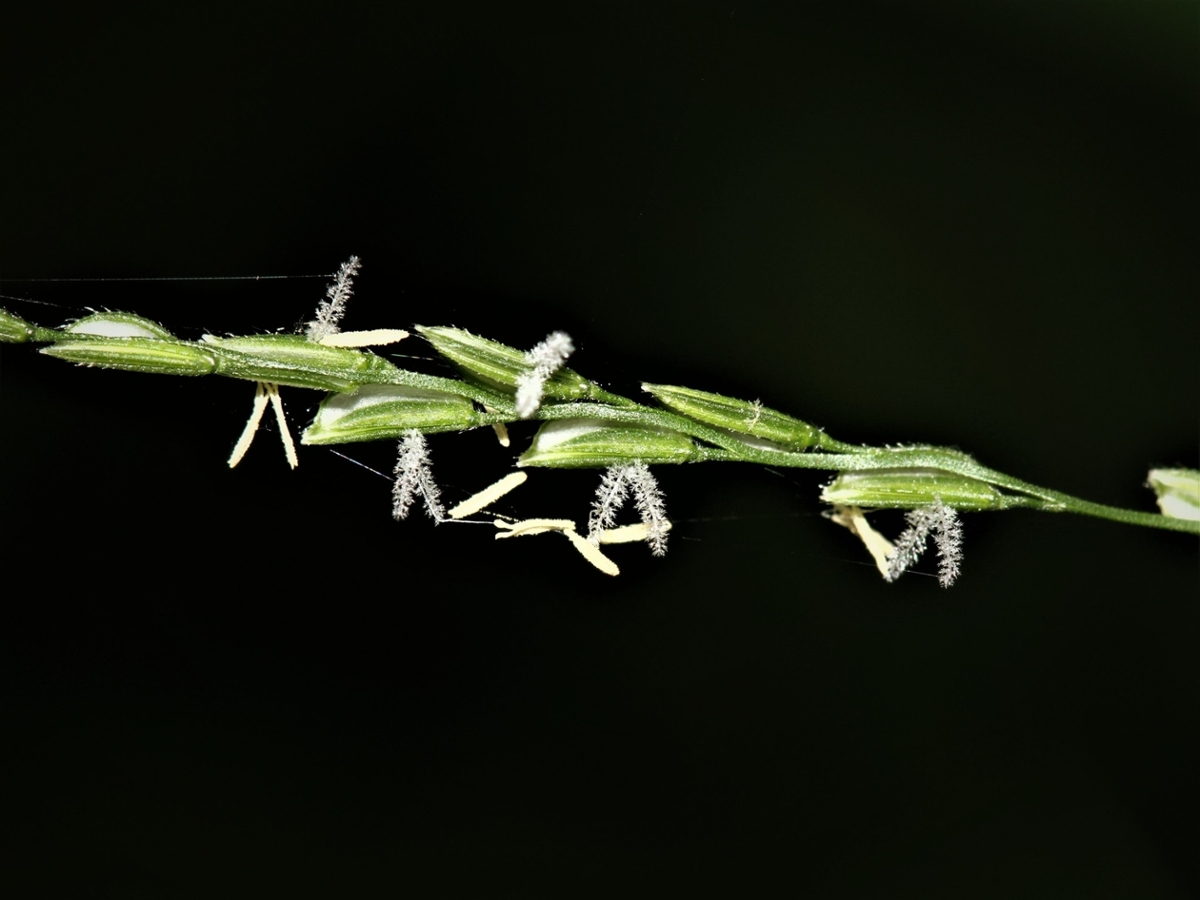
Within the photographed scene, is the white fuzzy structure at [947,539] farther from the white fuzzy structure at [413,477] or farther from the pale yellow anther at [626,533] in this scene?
the white fuzzy structure at [413,477]

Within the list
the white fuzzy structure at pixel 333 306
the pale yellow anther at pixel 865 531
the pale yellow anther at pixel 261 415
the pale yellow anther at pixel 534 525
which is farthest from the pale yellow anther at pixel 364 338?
the pale yellow anther at pixel 865 531

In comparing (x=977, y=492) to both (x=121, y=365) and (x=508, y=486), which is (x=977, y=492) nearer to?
(x=508, y=486)

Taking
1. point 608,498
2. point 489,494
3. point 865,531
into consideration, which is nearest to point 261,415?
point 489,494

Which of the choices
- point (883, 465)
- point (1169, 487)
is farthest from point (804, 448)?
point (1169, 487)

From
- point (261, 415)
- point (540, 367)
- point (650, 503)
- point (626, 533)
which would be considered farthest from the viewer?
point (626, 533)

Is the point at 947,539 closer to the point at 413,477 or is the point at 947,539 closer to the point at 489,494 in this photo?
the point at 489,494

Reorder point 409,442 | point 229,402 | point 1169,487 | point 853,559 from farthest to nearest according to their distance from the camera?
point 853,559 < point 229,402 < point 1169,487 < point 409,442
